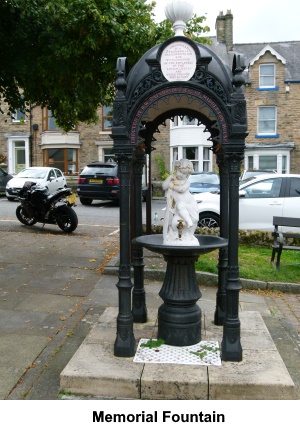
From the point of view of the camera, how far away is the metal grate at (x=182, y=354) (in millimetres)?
4207

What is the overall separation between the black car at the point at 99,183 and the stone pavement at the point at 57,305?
30.4 feet

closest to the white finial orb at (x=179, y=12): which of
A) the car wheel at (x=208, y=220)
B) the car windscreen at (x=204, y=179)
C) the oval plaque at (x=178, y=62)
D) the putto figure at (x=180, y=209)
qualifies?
the oval plaque at (x=178, y=62)

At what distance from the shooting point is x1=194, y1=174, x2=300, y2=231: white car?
10.6 m

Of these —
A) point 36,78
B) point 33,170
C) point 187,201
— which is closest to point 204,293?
point 187,201

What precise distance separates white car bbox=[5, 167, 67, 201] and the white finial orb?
16.9 metres

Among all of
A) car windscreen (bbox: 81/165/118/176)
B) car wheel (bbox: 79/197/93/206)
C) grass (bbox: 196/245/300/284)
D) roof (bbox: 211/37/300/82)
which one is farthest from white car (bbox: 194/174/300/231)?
roof (bbox: 211/37/300/82)

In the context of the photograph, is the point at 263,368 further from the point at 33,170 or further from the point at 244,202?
the point at 33,170

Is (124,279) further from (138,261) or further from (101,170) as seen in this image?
(101,170)

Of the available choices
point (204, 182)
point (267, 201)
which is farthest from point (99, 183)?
point (267, 201)

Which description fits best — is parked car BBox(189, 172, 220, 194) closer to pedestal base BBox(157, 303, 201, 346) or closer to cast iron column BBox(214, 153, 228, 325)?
cast iron column BBox(214, 153, 228, 325)

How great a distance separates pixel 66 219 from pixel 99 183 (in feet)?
27.5

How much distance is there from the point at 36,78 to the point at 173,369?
7.29 metres

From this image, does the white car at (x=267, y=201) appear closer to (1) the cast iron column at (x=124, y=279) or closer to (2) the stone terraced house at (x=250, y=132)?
(1) the cast iron column at (x=124, y=279)

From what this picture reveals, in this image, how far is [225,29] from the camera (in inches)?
1233
